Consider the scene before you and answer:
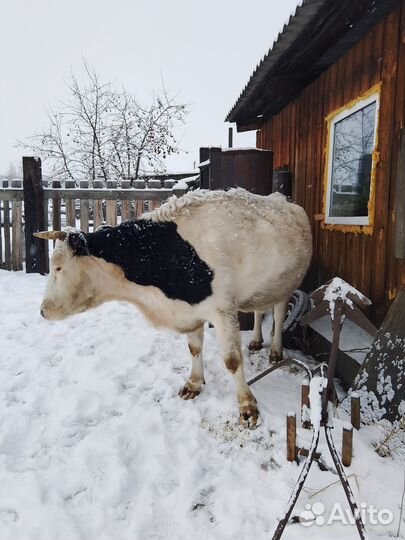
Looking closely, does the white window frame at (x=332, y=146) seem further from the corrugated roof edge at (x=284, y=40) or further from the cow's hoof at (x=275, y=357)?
the cow's hoof at (x=275, y=357)

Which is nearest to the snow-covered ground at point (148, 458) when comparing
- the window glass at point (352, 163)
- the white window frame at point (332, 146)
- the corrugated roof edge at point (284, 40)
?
the white window frame at point (332, 146)

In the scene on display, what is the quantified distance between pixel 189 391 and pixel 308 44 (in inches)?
144

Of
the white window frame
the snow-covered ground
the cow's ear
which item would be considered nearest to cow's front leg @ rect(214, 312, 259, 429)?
the snow-covered ground

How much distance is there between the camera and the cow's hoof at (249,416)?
2676 mm

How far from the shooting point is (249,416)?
2742 millimetres

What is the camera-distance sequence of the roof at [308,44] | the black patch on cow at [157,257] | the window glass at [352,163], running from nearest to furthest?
1. the black patch on cow at [157,257]
2. the roof at [308,44]
3. the window glass at [352,163]

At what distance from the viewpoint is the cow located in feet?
9.41

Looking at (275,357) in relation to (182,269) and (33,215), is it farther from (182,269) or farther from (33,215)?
(33,215)


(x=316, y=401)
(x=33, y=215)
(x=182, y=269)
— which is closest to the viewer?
(x=316, y=401)

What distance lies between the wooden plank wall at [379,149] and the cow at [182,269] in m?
1.03

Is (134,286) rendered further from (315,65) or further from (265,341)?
(315,65)

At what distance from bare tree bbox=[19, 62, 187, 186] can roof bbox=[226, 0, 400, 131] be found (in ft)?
20.9

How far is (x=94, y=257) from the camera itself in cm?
297

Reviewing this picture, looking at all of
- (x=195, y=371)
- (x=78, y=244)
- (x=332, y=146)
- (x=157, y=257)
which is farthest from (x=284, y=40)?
(x=195, y=371)
